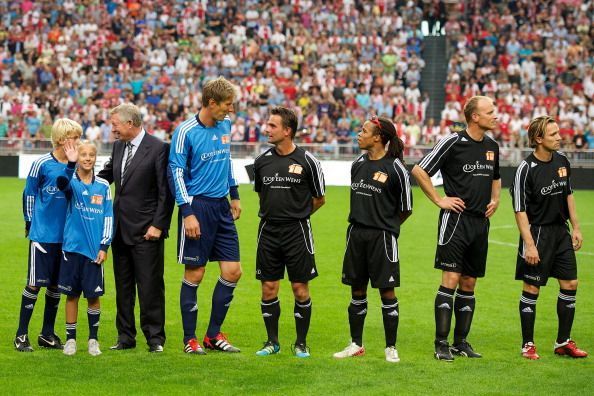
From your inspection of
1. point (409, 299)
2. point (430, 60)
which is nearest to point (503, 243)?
point (409, 299)

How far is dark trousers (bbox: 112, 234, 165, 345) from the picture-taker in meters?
9.78

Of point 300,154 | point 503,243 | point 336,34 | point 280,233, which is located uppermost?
point 336,34

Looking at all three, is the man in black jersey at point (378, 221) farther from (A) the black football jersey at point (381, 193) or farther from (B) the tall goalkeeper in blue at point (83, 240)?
(B) the tall goalkeeper in blue at point (83, 240)

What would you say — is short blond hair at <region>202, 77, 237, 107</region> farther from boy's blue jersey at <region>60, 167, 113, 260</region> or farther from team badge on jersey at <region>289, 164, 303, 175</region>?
boy's blue jersey at <region>60, 167, 113, 260</region>

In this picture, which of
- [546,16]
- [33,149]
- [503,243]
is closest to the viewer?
[503,243]

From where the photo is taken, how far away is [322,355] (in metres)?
9.74

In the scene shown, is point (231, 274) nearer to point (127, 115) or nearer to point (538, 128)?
point (127, 115)

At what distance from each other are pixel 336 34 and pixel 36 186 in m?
28.2

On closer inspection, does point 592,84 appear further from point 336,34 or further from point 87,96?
point 87,96

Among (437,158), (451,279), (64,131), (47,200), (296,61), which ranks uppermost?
(296,61)

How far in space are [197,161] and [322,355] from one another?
6.78 feet

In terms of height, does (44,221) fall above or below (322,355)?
above

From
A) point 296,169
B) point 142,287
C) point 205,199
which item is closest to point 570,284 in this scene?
point 296,169

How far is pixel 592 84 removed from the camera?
33.2 meters
